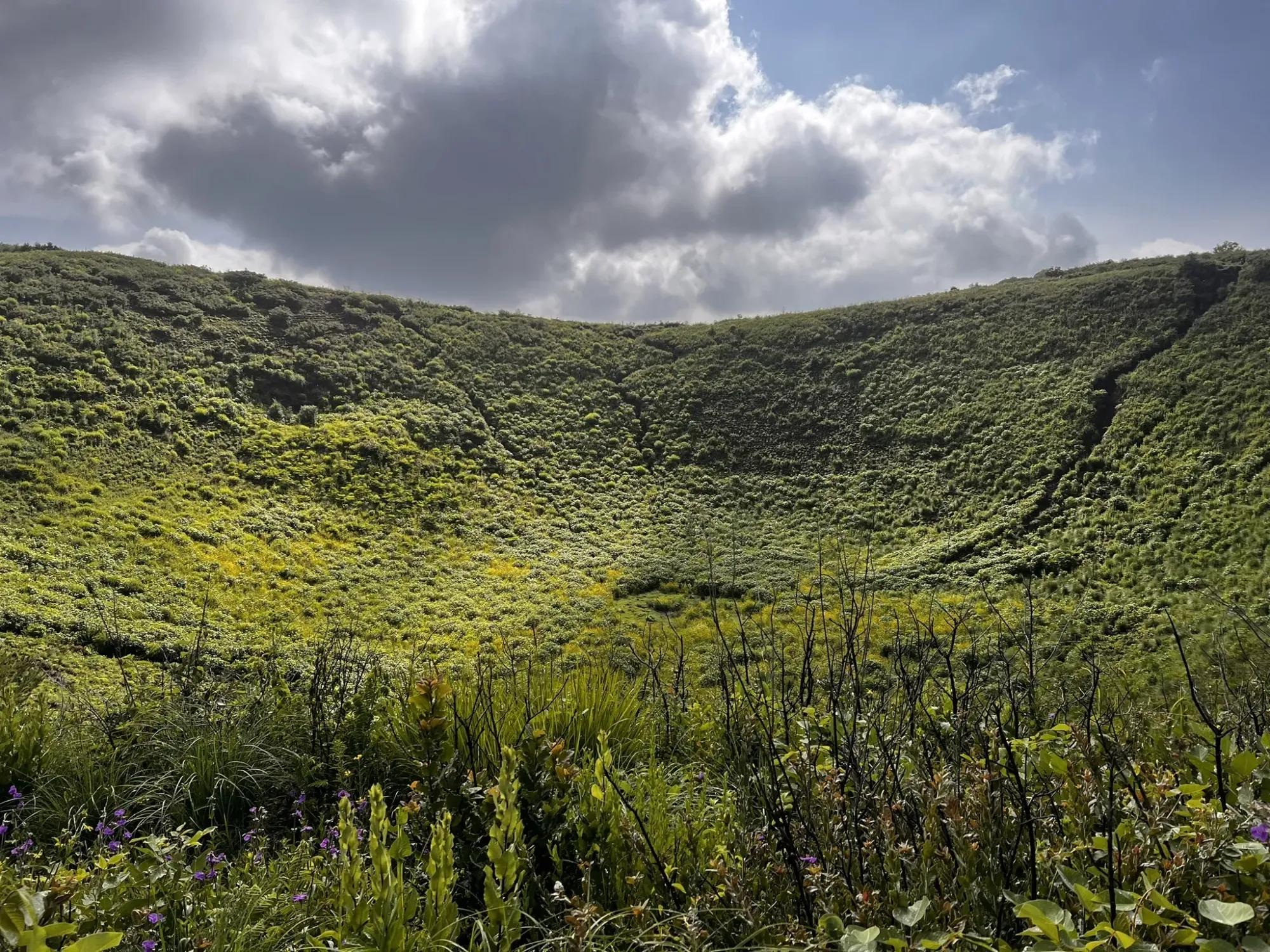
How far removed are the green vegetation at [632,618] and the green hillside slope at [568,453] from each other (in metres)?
0.22

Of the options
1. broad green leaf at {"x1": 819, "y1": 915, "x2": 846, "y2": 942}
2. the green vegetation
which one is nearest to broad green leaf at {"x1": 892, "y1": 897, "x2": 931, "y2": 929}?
the green vegetation

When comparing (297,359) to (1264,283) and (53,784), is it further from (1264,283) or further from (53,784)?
(1264,283)

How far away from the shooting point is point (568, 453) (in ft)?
123

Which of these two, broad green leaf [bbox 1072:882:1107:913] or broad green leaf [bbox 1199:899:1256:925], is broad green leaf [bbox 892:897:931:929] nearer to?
broad green leaf [bbox 1072:882:1107:913]

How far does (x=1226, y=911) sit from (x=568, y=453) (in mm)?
36477

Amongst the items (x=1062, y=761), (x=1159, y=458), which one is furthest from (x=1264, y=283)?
(x=1062, y=761)

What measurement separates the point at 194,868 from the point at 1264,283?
4973cm

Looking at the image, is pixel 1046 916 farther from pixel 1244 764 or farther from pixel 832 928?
pixel 1244 764

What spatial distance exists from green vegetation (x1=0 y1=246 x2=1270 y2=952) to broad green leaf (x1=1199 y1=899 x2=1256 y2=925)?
0.05 feet

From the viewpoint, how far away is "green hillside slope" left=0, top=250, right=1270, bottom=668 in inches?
834

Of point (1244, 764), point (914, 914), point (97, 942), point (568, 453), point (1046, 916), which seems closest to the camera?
point (97, 942)

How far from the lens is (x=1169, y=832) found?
1.98 m

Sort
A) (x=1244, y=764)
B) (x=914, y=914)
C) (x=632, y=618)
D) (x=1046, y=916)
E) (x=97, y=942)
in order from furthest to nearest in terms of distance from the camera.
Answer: (x=632, y=618)
(x=1244, y=764)
(x=914, y=914)
(x=1046, y=916)
(x=97, y=942)

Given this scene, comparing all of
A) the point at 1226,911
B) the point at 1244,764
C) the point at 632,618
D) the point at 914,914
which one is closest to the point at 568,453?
the point at 632,618
